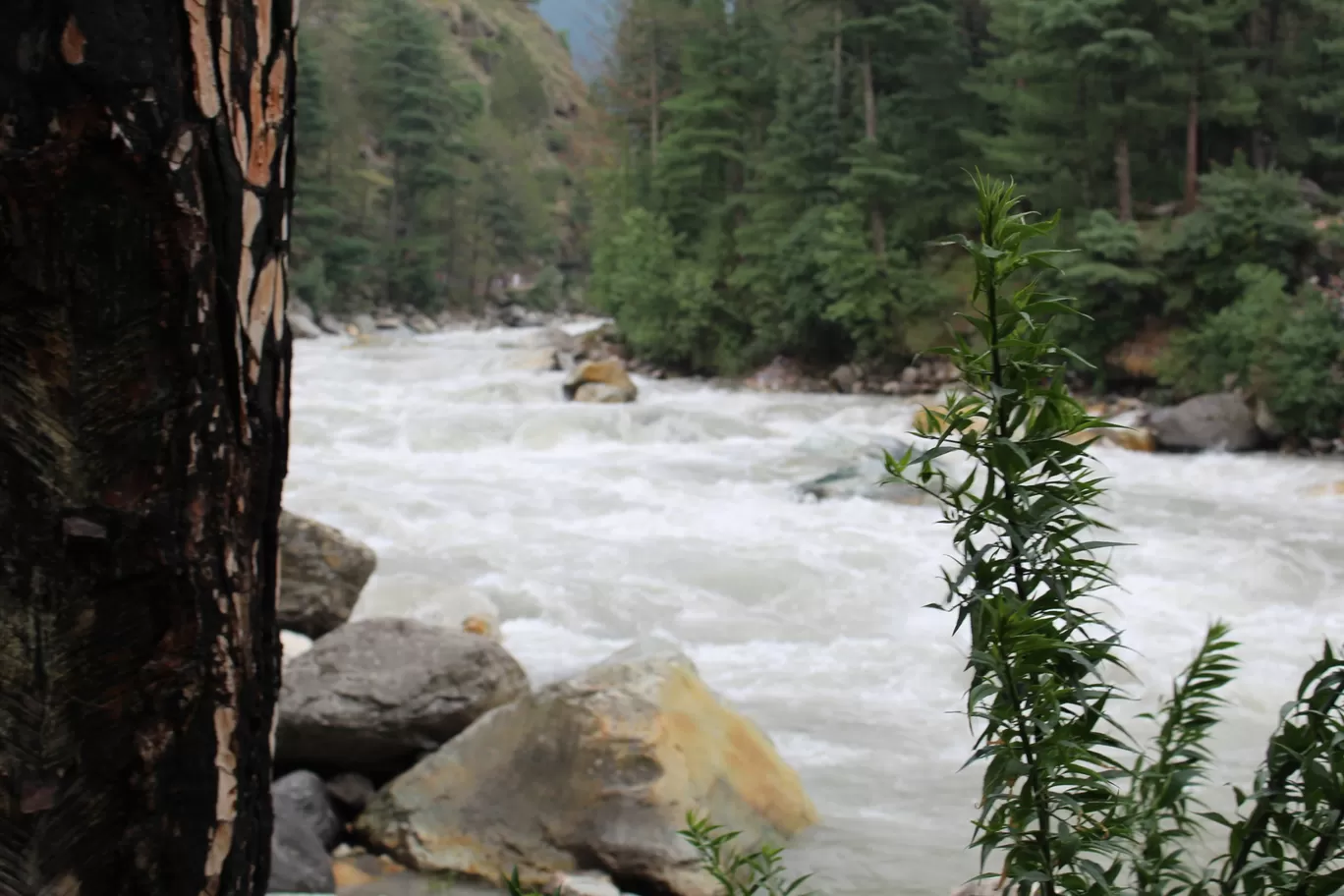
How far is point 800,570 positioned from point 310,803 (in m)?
4.90

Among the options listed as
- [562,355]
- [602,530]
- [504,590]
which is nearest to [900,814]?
[504,590]

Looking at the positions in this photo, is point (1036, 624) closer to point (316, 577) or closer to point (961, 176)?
point (316, 577)

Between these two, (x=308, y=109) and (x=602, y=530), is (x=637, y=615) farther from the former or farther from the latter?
(x=308, y=109)

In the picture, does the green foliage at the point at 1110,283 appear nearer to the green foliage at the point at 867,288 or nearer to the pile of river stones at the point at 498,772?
the green foliage at the point at 867,288

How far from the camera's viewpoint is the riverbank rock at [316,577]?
5.73m

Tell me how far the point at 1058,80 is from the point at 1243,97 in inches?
116

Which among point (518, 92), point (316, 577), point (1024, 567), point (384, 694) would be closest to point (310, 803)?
point (384, 694)

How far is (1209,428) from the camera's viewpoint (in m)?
13.9

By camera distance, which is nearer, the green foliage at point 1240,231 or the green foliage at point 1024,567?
the green foliage at point 1024,567

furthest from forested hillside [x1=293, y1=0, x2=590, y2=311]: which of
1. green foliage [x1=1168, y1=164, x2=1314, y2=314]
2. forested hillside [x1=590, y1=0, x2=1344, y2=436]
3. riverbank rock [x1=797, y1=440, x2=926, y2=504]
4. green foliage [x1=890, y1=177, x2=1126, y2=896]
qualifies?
green foliage [x1=890, y1=177, x2=1126, y2=896]

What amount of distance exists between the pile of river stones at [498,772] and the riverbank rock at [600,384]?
1334 cm

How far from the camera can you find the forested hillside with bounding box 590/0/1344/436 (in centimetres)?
1611

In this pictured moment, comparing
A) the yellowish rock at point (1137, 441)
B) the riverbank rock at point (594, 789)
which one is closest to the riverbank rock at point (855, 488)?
the yellowish rock at point (1137, 441)

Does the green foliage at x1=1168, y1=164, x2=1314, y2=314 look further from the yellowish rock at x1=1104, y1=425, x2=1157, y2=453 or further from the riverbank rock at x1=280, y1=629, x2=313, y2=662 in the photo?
the riverbank rock at x1=280, y1=629, x2=313, y2=662
